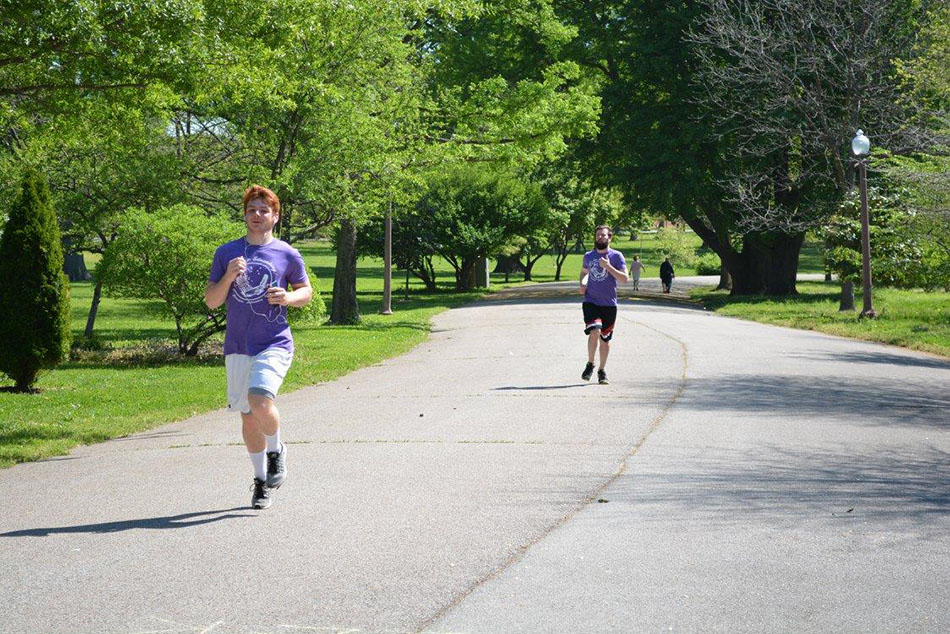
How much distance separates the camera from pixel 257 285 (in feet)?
22.8

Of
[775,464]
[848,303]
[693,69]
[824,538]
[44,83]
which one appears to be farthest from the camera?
[693,69]

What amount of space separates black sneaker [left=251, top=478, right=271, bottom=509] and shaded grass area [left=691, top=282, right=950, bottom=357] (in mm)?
15573

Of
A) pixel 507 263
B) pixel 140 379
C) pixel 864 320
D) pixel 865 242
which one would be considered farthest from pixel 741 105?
pixel 507 263

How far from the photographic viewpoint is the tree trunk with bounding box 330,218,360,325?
29.8 m

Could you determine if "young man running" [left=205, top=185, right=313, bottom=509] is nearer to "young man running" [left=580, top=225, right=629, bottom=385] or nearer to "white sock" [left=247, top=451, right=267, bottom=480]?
"white sock" [left=247, top=451, right=267, bottom=480]

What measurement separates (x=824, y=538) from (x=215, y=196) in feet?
62.6

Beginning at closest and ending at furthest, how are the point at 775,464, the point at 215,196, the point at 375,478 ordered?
the point at 375,478 < the point at 775,464 < the point at 215,196

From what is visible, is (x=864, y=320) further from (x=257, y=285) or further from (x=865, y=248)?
(x=257, y=285)

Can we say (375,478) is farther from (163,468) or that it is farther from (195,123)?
(195,123)

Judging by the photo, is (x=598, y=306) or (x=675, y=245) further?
(x=675, y=245)

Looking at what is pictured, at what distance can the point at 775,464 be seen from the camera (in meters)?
8.37

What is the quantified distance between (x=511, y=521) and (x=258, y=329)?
193cm

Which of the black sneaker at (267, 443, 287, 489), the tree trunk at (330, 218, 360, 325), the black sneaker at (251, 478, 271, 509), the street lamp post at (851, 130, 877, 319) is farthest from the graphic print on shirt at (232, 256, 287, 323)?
the tree trunk at (330, 218, 360, 325)

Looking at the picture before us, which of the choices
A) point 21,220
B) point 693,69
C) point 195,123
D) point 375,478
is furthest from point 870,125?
point 375,478
